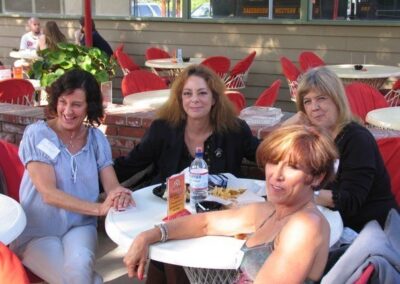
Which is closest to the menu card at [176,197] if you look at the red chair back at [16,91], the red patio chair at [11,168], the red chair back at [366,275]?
the red chair back at [366,275]

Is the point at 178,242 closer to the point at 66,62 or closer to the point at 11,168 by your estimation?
the point at 11,168

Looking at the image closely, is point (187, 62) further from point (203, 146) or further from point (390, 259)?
point (390, 259)

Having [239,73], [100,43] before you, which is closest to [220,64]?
[239,73]

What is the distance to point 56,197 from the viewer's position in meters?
2.57

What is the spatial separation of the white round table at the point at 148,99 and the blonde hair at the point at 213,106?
1.17 metres

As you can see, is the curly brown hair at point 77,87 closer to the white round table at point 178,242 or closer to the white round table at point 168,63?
the white round table at point 178,242

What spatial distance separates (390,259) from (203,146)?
1.56m

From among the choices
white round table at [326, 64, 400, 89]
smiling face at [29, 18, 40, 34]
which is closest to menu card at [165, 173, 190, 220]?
white round table at [326, 64, 400, 89]

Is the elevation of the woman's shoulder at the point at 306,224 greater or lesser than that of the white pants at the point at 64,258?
greater

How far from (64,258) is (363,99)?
3.02 metres

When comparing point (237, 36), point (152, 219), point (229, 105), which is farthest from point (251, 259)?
point (237, 36)

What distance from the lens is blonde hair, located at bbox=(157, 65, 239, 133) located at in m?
3.04

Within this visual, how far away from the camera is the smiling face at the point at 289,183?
1.68 m

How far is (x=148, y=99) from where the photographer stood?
15.5 feet
